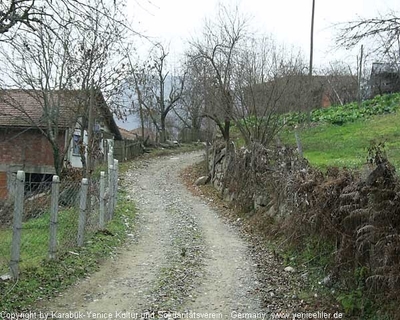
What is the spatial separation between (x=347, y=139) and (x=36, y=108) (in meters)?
16.3

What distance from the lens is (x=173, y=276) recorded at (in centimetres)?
813

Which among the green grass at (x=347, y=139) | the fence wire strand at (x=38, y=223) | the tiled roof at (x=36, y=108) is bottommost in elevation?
the fence wire strand at (x=38, y=223)

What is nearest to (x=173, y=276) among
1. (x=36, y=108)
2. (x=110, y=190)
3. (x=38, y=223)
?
(x=38, y=223)

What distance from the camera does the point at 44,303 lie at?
20.7ft

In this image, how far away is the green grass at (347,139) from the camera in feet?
50.9

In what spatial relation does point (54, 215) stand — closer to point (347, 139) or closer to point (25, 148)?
point (347, 139)

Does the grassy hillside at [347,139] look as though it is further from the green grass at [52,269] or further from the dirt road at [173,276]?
the green grass at [52,269]

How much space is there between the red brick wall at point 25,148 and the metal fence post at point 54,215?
20.2m

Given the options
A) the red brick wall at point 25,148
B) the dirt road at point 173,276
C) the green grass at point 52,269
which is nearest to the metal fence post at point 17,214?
the green grass at point 52,269

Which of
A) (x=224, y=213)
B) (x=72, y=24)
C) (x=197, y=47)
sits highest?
(x=197, y=47)

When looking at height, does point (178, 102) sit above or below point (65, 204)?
above

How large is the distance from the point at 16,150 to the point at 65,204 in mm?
19372

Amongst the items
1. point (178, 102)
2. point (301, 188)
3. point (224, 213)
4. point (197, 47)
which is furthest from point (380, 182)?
point (178, 102)

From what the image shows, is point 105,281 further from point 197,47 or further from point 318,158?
point 197,47
